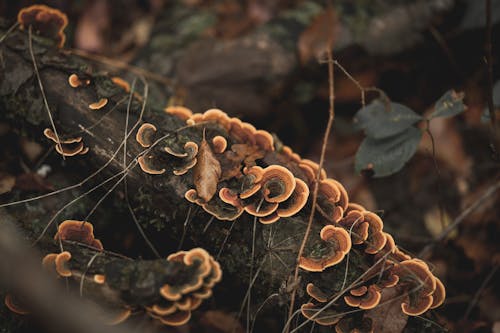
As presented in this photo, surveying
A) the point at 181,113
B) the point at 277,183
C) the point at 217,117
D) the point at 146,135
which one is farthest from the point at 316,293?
the point at 181,113

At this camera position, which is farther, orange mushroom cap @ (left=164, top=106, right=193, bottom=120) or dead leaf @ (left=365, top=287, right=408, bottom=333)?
orange mushroom cap @ (left=164, top=106, right=193, bottom=120)

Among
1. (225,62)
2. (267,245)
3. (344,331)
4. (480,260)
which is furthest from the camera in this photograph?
(225,62)

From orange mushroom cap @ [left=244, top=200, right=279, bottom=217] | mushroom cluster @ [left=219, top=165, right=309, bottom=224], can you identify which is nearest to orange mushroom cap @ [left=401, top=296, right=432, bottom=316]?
mushroom cluster @ [left=219, top=165, right=309, bottom=224]

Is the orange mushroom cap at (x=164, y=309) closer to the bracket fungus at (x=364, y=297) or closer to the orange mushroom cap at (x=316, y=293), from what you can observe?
the orange mushroom cap at (x=316, y=293)

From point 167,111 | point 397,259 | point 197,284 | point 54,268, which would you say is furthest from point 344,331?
point 167,111

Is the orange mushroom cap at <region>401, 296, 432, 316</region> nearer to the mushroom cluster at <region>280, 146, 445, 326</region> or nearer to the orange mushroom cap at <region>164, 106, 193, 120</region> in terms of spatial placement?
the mushroom cluster at <region>280, 146, 445, 326</region>

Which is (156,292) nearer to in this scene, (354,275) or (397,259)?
(354,275)
